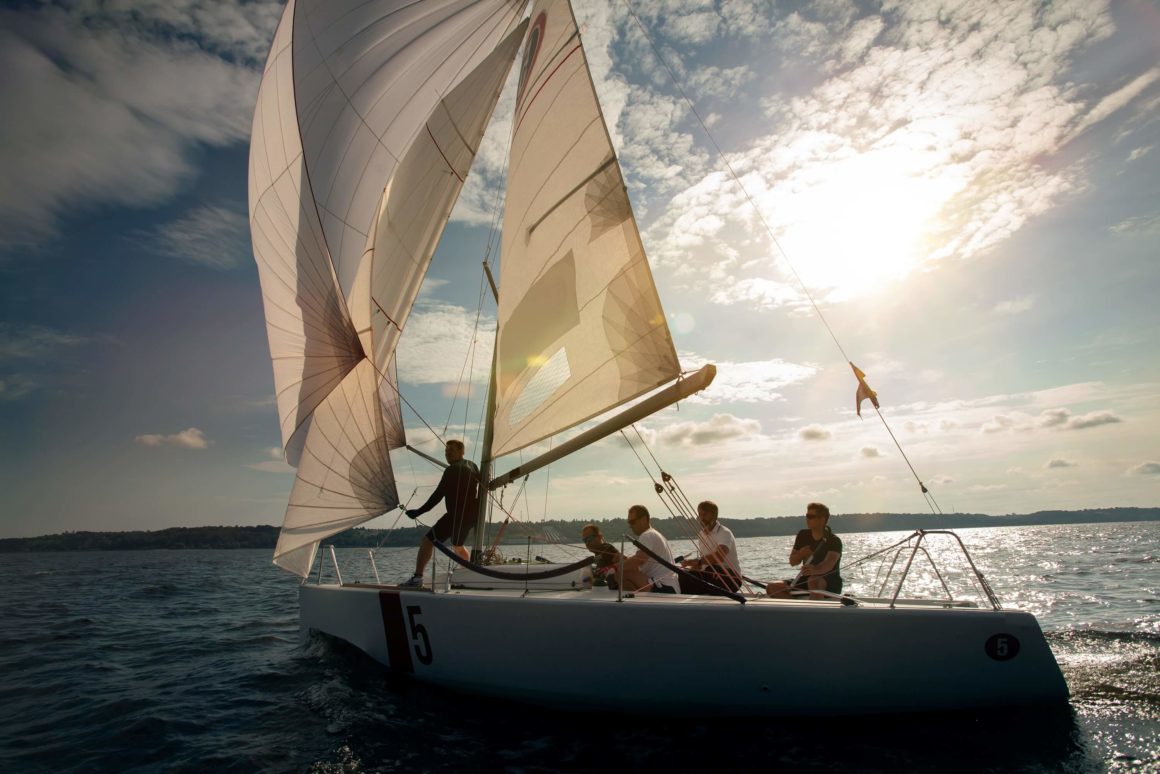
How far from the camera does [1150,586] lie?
14.0 metres

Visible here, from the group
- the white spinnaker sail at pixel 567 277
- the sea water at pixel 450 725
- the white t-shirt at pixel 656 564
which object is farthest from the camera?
the white spinnaker sail at pixel 567 277

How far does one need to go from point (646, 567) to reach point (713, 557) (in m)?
0.71

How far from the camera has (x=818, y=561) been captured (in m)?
6.19

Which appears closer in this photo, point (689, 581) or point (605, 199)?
point (689, 581)

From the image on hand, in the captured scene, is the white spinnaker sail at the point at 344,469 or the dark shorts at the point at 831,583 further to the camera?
the white spinnaker sail at the point at 344,469

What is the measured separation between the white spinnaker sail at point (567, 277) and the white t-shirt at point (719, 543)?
173 cm

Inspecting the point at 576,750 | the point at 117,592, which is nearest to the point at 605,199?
the point at 576,750

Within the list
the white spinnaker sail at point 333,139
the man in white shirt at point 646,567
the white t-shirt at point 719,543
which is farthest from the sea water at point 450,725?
the white spinnaker sail at point 333,139

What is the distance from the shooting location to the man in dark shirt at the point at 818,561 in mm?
6098

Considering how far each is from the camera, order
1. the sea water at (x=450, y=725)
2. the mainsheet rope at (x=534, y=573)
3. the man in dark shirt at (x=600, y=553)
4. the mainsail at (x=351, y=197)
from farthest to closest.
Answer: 1. the mainsail at (x=351, y=197)
2. the man in dark shirt at (x=600, y=553)
3. the mainsheet rope at (x=534, y=573)
4. the sea water at (x=450, y=725)

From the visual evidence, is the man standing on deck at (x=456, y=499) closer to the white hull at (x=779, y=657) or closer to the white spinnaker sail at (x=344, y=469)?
the white spinnaker sail at (x=344, y=469)

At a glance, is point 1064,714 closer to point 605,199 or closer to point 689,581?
point 689,581

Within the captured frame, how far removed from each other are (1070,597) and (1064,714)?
1030cm

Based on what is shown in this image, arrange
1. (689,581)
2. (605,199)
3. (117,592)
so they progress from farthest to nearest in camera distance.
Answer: (117,592)
(605,199)
(689,581)
